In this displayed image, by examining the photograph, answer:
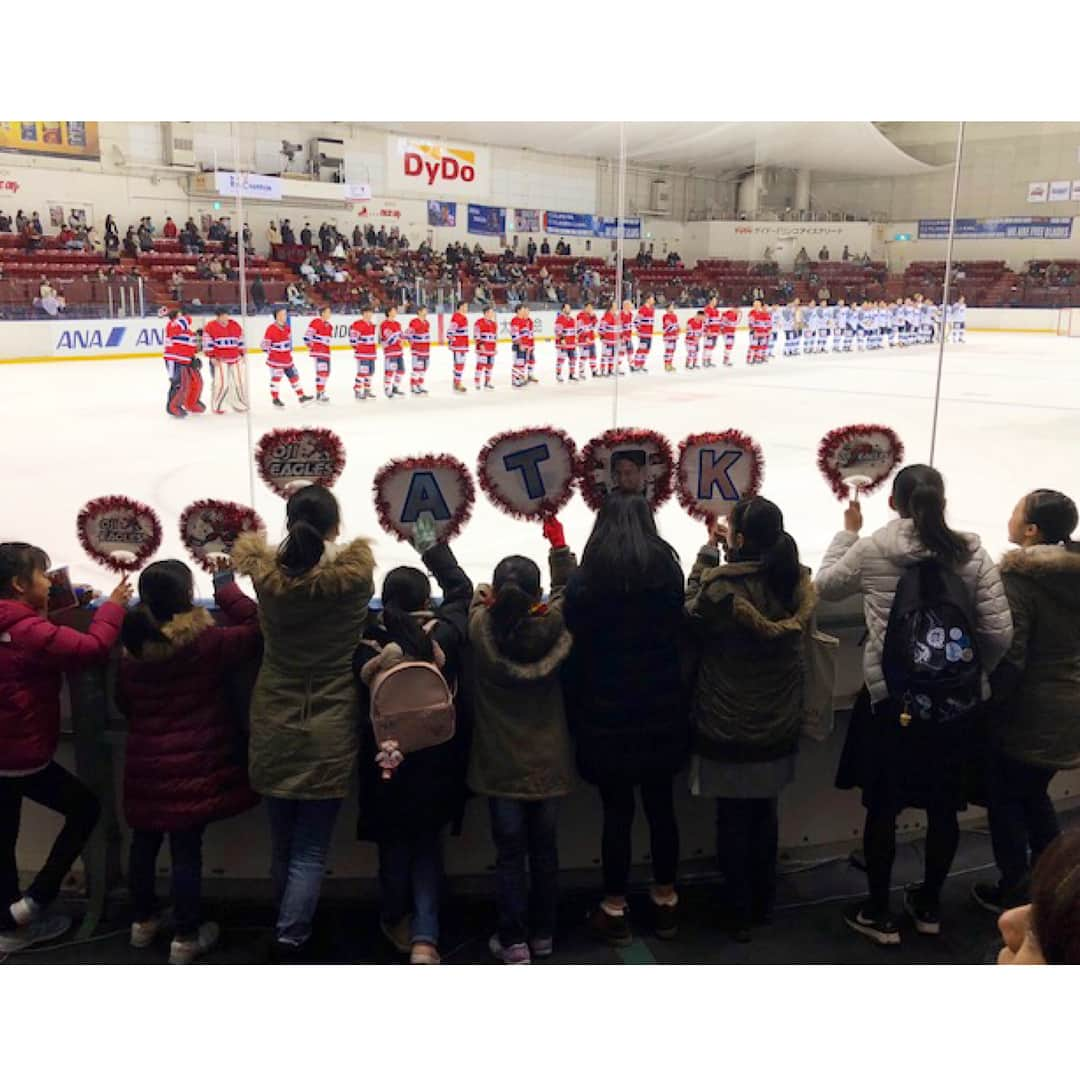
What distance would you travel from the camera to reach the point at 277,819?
2.16 metres

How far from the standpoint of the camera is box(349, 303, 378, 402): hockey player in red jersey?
1004cm

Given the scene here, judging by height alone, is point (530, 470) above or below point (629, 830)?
above

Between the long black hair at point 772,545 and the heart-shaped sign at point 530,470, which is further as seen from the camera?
the heart-shaped sign at point 530,470

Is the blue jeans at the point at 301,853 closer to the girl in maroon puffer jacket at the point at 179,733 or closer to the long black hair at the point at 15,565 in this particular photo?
the girl in maroon puffer jacket at the point at 179,733

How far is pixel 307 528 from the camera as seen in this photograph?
200 cm

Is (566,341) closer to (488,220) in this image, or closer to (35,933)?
(488,220)

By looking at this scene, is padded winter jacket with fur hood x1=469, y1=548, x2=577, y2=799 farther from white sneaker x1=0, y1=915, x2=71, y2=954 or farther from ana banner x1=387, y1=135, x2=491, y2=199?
ana banner x1=387, y1=135, x2=491, y2=199

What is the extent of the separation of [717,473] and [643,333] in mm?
11660

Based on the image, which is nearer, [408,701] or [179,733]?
[408,701]

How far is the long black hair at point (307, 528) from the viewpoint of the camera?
2.00 metres

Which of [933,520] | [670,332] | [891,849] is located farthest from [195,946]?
[670,332]

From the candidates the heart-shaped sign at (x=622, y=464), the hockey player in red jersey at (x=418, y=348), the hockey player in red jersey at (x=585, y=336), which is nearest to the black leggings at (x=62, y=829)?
the heart-shaped sign at (x=622, y=464)

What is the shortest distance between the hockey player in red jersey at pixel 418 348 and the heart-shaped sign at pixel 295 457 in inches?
313

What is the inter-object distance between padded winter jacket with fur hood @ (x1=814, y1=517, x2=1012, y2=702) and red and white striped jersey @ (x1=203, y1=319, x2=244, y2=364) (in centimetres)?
761
